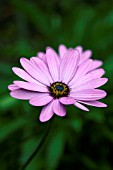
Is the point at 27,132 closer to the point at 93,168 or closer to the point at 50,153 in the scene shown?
the point at 50,153

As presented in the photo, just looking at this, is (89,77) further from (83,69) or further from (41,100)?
(41,100)

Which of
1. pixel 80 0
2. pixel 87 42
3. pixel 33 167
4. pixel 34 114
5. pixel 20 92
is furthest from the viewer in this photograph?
pixel 80 0

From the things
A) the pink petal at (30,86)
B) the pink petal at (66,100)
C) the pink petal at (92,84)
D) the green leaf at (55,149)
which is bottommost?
the green leaf at (55,149)

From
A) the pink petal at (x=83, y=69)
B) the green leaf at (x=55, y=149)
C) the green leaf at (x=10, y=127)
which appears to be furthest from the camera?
the green leaf at (x=10, y=127)

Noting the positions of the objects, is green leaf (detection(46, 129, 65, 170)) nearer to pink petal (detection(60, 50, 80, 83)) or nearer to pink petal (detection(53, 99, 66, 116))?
pink petal (detection(60, 50, 80, 83))

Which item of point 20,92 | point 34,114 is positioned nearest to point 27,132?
point 34,114

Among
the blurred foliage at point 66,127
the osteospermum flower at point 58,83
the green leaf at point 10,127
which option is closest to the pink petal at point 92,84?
the osteospermum flower at point 58,83

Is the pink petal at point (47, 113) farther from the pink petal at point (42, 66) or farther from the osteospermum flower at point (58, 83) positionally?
the pink petal at point (42, 66)
